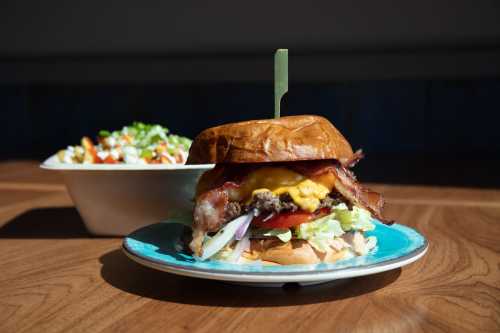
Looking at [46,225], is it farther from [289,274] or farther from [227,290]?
[289,274]

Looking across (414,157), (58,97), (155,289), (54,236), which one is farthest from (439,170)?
(58,97)

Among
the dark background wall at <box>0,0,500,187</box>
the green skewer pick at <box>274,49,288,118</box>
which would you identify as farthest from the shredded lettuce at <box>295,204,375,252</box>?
the dark background wall at <box>0,0,500,187</box>

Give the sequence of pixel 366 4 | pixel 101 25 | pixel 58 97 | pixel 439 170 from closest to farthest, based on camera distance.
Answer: pixel 439 170 < pixel 366 4 < pixel 101 25 < pixel 58 97

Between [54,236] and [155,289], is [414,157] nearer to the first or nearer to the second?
[54,236]

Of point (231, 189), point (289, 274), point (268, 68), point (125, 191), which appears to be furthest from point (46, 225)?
point (268, 68)

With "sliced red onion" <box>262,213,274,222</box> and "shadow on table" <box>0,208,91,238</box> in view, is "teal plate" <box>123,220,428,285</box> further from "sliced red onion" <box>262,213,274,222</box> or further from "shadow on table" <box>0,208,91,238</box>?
"shadow on table" <box>0,208,91,238</box>

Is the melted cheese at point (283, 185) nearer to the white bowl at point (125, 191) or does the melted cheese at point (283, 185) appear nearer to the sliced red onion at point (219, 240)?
the sliced red onion at point (219, 240)
